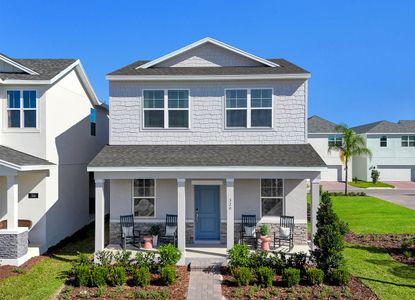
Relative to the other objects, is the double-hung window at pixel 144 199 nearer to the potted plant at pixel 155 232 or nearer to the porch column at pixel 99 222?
the potted plant at pixel 155 232

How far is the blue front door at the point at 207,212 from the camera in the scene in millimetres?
13016

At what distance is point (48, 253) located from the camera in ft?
40.5

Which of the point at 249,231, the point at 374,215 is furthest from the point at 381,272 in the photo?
the point at 374,215

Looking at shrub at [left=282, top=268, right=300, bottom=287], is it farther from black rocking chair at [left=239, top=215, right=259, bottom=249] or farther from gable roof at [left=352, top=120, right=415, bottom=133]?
gable roof at [left=352, top=120, right=415, bottom=133]

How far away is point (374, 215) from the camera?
19.1 metres

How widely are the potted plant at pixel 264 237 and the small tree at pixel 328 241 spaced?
248 cm

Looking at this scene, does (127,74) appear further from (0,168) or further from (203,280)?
(203,280)

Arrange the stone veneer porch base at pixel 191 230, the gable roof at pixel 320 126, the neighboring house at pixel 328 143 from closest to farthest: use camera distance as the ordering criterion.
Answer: the stone veneer porch base at pixel 191 230
the neighboring house at pixel 328 143
the gable roof at pixel 320 126

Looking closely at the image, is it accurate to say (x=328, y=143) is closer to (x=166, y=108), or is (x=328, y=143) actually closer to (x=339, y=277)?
(x=166, y=108)

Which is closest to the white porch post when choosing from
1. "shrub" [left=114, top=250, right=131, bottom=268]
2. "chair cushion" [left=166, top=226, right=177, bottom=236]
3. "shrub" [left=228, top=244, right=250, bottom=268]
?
"shrub" [left=114, top=250, right=131, bottom=268]

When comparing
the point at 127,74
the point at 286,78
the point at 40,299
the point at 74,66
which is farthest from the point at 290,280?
the point at 74,66

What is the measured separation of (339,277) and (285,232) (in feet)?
10.3

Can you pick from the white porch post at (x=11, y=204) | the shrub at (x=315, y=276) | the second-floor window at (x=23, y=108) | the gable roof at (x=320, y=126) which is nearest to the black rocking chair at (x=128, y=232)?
the white porch post at (x=11, y=204)

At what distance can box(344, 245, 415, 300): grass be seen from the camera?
28.6 ft
